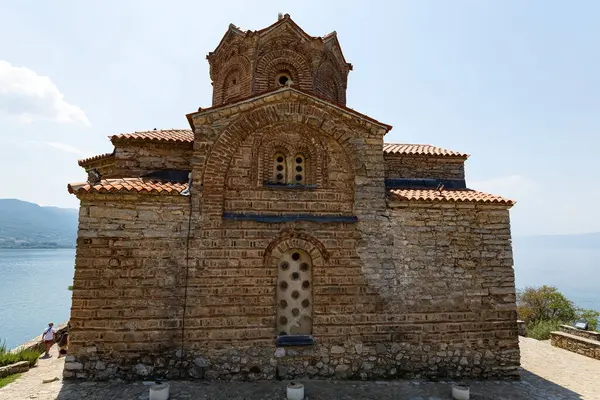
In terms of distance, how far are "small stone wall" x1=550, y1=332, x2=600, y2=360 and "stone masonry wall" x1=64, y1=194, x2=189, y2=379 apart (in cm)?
1071

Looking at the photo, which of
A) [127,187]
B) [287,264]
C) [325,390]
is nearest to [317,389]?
[325,390]

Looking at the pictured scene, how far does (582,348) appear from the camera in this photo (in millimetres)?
10047

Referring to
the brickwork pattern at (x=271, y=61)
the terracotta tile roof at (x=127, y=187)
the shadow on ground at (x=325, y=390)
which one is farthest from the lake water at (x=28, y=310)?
the brickwork pattern at (x=271, y=61)

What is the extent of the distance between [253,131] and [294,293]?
3.44 metres

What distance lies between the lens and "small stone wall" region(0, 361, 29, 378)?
7012 millimetres

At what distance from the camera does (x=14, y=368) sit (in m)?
7.25

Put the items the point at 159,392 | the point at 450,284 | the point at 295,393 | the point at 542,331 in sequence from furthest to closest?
1. the point at 542,331
2. the point at 450,284
3. the point at 295,393
4. the point at 159,392

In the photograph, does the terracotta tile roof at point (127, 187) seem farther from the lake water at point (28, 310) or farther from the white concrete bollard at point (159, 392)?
the lake water at point (28, 310)

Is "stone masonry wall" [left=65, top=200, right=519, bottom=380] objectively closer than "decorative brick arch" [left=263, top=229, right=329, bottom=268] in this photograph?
Yes

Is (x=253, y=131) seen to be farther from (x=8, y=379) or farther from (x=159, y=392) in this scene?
(x=8, y=379)

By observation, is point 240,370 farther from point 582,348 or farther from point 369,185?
point 582,348

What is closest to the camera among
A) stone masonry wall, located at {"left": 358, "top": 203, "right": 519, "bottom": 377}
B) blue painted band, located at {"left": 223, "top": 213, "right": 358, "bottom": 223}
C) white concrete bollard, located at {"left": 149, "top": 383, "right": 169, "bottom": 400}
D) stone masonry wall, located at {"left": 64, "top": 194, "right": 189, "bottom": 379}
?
white concrete bollard, located at {"left": 149, "top": 383, "right": 169, "bottom": 400}

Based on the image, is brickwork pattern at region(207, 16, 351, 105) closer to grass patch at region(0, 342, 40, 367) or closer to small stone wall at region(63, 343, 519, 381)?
small stone wall at region(63, 343, 519, 381)

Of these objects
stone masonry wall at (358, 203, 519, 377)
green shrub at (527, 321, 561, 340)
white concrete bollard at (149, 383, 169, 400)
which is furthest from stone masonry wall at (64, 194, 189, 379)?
green shrub at (527, 321, 561, 340)
